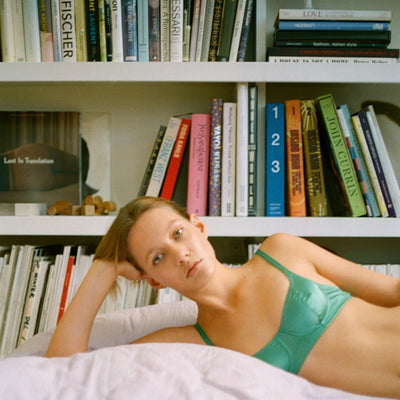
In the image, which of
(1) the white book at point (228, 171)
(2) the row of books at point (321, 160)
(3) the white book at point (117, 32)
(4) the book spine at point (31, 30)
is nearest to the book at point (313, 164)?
(2) the row of books at point (321, 160)

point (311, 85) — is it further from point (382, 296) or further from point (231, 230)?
point (382, 296)

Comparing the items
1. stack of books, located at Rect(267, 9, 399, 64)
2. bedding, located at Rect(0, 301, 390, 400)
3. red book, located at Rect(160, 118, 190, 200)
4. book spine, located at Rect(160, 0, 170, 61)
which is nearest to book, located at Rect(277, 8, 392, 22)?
stack of books, located at Rect(267, 9, 399, 64)

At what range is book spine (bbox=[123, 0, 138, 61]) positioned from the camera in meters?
1.32

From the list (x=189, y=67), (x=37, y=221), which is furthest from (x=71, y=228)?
(x=189, y=67)

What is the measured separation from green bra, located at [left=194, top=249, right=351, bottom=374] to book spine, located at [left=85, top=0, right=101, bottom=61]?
91 centimetres

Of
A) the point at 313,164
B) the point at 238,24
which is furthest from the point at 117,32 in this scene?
the point at 313,164

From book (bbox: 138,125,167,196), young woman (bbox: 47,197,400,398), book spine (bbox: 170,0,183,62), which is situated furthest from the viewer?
book (bbox: 138,125,167,196)

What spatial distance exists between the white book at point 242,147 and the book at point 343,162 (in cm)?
24

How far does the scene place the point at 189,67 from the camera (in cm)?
132

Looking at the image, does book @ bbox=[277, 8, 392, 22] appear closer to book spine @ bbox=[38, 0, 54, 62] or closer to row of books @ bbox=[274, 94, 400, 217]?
row of books @ bbox=[274, 94, 400, 217]

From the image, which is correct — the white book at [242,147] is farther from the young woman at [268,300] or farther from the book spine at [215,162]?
the young woman at [268,300]

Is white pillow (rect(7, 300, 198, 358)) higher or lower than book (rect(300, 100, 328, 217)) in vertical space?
lower

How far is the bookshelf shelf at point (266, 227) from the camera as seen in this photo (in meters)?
1.32

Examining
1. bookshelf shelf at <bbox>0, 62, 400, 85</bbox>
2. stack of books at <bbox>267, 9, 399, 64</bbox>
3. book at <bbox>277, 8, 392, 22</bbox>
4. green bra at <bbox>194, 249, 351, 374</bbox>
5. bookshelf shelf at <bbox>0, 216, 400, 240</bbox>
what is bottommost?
green bra at <bbox>194, 249, 351, 374</bbox>
